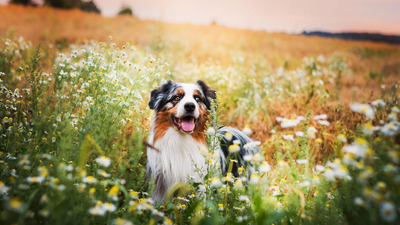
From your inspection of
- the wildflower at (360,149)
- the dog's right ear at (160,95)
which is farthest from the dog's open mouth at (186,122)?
the wildflower at (360,149)

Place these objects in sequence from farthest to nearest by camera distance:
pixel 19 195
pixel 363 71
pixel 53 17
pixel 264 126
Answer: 1. pixel 53 17
2. pixel 363 71
3. pixel 264 126
4. pixel 19 195

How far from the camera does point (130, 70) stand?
13.3 ft

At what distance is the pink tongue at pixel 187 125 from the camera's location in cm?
326

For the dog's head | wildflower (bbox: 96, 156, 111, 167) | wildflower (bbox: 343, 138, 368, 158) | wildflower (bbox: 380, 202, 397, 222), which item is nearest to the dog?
the dog's head

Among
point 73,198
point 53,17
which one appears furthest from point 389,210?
point 53,17

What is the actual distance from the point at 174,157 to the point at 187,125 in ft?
1.47

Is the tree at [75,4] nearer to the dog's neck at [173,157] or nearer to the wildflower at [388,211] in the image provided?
the dog's neck at [173,157]

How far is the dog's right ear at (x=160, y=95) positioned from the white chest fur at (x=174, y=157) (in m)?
0.43

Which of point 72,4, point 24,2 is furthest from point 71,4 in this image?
point 24,2

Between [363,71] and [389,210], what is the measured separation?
11.8m

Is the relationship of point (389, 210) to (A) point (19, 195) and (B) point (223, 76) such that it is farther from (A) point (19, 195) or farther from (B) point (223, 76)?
A: (B) point (223, 76)

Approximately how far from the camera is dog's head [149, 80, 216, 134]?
3.16 metres

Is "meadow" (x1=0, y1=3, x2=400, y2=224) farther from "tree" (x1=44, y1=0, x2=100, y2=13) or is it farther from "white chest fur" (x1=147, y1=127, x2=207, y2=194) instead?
"tree" (x1=44, y1=0, x2=100, y2=13)

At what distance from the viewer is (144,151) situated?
394 centimetres
